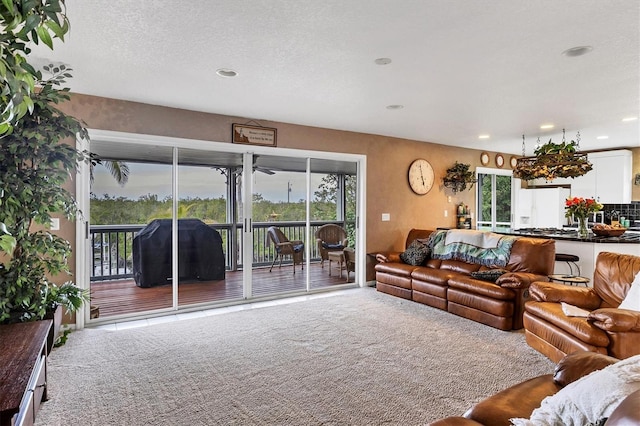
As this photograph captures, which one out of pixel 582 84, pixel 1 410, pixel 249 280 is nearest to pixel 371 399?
pixel 1 410

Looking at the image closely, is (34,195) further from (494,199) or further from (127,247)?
(494,199)

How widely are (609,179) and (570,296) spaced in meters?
5.44

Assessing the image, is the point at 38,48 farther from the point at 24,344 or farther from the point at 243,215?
the point at 243,215

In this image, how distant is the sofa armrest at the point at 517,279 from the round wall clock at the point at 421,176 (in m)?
2.79

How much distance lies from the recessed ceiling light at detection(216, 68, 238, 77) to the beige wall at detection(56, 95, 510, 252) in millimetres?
1433

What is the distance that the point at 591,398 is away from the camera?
1263 mm

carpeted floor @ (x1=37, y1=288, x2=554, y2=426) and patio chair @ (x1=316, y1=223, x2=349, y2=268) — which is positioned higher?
patio chair @ (x1=316, y1=223, x2=349, y2=268)

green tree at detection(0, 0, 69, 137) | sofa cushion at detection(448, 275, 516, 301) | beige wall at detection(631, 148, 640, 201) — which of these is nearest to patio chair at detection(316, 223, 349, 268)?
sofa cushion at detection(448, 275, 516, 301)

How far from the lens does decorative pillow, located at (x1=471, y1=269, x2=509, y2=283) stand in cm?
438

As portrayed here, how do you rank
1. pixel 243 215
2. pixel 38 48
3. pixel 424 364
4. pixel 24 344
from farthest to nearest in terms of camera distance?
pixel 243 215
pixel 424 364
pixel 38 48
pixel 24 344

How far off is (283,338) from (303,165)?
278cm

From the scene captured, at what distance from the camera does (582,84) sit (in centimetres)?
358

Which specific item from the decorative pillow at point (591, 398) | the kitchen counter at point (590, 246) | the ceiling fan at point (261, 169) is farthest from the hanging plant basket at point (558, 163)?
the decorative pillow at point (591, 398)

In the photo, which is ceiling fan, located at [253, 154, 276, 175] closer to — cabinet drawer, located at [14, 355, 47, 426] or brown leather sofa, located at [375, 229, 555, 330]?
brown leather sofa, located at [375, 229, 555, 330]
